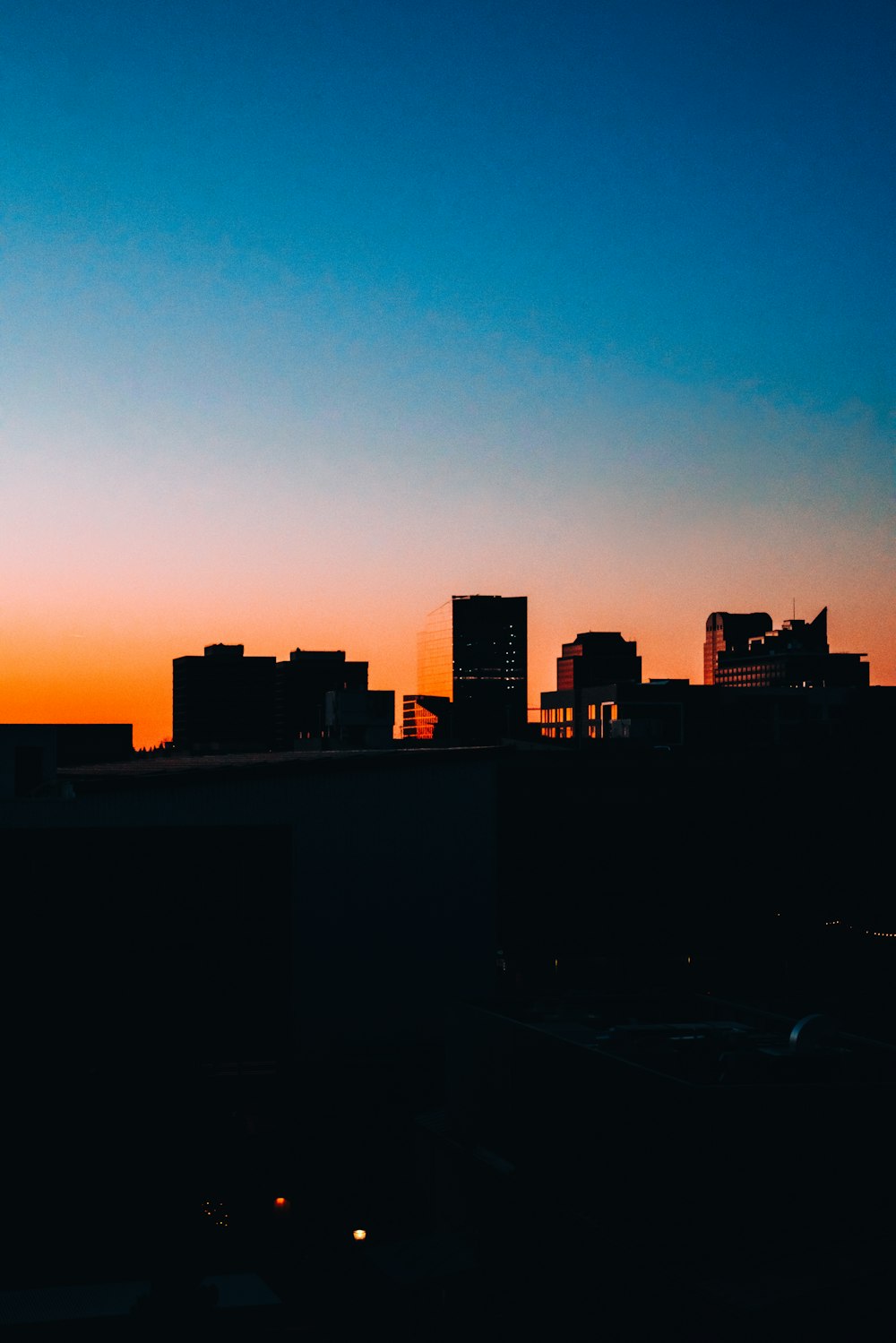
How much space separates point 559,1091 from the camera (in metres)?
29.3

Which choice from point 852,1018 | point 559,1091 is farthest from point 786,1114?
point 852,1018

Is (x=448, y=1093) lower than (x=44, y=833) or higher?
lower

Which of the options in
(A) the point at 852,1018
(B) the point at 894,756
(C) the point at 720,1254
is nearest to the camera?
(C) the point at 720,1254

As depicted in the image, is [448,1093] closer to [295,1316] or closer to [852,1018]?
[295,1316]

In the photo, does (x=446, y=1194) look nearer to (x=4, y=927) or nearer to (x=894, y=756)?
(x=4, y=927)

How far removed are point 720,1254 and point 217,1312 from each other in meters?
11.7

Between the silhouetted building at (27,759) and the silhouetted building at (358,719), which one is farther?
the silhouetted building at (358,719)

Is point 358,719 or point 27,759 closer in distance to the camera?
point 27,759

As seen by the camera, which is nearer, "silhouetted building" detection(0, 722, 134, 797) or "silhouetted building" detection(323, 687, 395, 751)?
"silhouetted building" detection(0, 722, 134, 797)

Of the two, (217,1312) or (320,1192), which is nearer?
(217,1312)

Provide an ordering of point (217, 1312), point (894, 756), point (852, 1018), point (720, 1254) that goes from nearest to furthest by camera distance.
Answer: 1. point (720, 1254)
2. point (217, 1312)
3. point (852, 1018)
4. point (894, 756)

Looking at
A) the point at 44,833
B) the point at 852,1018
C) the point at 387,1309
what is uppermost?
the point at 44,833

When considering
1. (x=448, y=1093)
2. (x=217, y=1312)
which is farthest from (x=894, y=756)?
(x=217, y=1312)

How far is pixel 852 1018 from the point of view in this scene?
33.4 metres
